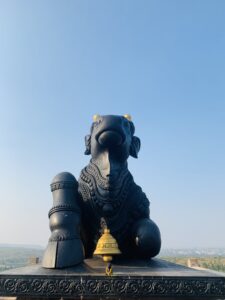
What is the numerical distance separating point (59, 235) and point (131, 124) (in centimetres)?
203

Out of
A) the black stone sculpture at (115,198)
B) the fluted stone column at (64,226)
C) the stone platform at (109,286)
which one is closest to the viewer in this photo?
the stone platform at (109,286)

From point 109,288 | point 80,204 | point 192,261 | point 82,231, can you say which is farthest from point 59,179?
point 192,261

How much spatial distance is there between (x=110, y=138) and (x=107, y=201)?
2.69ft

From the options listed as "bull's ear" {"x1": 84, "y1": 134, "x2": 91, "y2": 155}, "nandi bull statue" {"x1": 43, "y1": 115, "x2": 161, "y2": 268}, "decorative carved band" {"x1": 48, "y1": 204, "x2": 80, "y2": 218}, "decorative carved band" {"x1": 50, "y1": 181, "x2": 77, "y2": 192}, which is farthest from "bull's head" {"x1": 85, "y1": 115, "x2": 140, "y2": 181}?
"decorative carved band" {"x1": 48, "y1": 204, "x2": 80, "y2": 218}

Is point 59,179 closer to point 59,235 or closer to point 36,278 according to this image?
point 59,235

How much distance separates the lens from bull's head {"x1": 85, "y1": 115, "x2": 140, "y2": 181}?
13.0 ft

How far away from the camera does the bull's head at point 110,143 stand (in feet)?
13.0

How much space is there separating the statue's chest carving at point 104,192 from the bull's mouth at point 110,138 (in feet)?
1.25

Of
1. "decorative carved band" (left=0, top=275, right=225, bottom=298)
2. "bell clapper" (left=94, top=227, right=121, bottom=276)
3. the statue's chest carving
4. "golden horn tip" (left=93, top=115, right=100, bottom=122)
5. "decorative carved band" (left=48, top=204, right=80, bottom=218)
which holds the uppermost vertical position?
"golden horn tip" (left=93, top=115, right=100, bottom=122)

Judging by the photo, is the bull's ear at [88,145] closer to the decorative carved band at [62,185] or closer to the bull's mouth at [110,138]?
the bull's mouth at [110,138]

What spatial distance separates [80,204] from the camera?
3896 mm

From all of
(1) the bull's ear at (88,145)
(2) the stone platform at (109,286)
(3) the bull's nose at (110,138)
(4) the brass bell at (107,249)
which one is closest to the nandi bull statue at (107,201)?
(3) the bull's nose at (110,138)

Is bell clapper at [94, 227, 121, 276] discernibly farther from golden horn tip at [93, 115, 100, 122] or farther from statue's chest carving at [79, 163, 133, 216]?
golden horn tip at [93, 115, 100, 122]

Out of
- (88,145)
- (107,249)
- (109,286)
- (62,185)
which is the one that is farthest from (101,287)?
(88,145)
